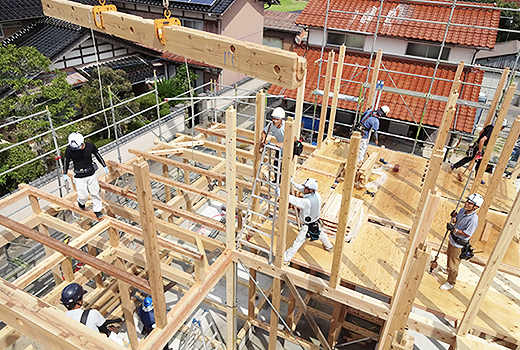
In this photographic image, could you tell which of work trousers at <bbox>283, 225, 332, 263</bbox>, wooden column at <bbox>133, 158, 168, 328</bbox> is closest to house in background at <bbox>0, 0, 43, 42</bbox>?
wooden column at <bbox>133, 158, 168, 328</bbox>

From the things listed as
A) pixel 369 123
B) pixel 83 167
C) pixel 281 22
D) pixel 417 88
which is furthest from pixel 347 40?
pixel 83 167

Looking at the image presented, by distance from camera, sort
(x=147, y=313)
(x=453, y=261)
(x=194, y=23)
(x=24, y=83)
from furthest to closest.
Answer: (x=194, y=23) < (x=24, y=83) < (x=147, y=313) < (x=453, y=261)

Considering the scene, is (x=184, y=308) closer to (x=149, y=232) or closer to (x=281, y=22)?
(x=149, y=232)

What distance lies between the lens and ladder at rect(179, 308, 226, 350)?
26.5ft

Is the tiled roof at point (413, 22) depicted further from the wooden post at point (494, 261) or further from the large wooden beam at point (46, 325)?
the large wooden beam at point (46, 325)

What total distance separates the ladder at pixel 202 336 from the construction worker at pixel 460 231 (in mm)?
5112

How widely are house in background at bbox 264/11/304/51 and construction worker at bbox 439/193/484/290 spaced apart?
2750cm

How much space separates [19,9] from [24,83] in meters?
7.67

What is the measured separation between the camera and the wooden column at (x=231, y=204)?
17.8ft

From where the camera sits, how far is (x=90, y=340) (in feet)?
16.0

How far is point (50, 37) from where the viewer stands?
1744 centimetres

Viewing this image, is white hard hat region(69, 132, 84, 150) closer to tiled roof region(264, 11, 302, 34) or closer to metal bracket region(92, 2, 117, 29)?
metal bracket region(92, 2, 117, 29)

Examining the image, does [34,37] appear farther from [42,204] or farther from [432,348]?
[432,348]

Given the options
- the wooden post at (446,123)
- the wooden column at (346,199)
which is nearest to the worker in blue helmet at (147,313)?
the wooden column at (346,199)
